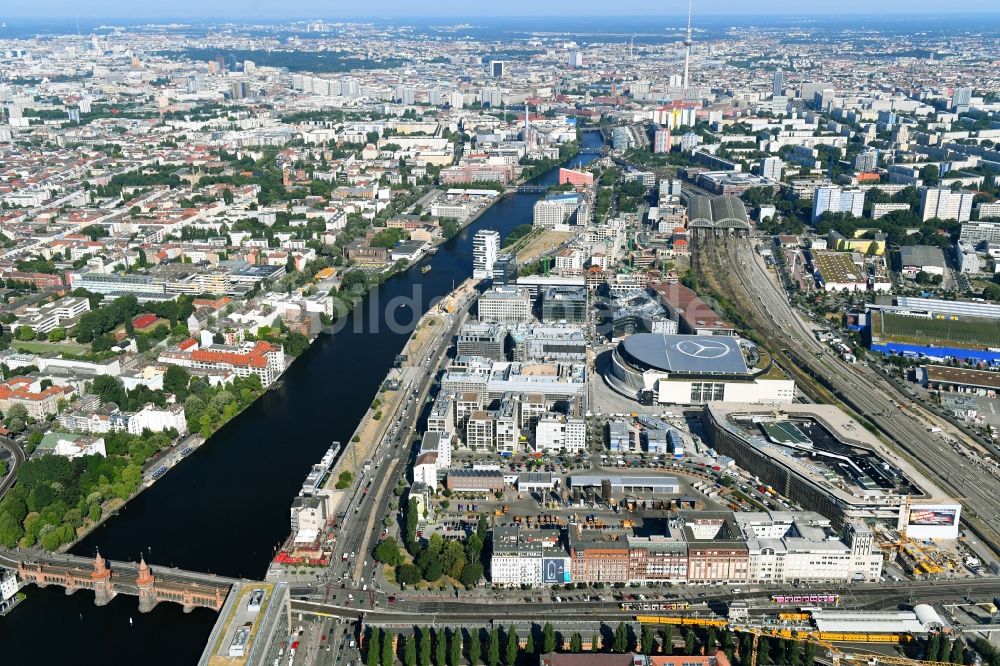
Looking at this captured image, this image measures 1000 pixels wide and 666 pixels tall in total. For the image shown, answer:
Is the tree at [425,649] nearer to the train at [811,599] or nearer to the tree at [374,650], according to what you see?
the tree at [374,650]

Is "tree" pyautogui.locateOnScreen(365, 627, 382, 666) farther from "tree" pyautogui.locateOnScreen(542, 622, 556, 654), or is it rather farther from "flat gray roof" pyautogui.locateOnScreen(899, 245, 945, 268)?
"flat gray roof" pyautogui.locateOnScreen(899, 245, 945, 268)

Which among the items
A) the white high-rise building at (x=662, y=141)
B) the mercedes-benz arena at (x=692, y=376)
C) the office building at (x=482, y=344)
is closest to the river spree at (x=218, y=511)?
the office building at (x=482, y=344)

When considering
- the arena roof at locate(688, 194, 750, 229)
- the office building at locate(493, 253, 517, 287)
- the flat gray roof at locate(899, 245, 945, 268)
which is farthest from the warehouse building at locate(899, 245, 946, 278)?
the office building at locate(493, 253, 517, 287)

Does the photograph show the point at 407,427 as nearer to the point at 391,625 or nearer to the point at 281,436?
the point at 281,436

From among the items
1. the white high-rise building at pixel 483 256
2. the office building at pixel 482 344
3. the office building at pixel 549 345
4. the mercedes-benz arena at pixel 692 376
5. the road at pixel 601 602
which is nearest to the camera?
the road at pixel 601 602

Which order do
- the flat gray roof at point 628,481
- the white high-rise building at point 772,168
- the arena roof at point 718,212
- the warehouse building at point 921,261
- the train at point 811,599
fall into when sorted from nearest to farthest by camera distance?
1. the train at point 811,599
2. the flat gray roof at point 628,481
3. the warehouse building at point 921,261
4. the arena roof at point 718,212
5. the white high-rise building at point 772,168

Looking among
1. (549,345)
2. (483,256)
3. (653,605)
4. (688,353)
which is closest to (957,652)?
(653,605)

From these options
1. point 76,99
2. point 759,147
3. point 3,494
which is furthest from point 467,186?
point 76,99

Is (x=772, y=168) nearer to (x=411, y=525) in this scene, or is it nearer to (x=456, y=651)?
(x=411, y=525)
